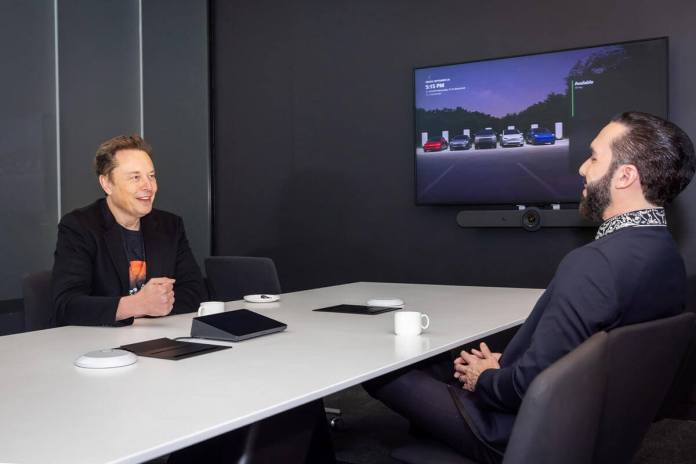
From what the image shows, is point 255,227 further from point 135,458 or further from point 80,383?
point 135,458

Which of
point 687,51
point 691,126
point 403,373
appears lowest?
point 403,373

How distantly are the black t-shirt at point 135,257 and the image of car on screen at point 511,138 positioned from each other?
7.75 ft

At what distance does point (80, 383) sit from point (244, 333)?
569 mm

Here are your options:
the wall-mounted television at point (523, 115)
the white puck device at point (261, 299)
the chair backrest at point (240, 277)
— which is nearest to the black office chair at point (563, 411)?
the white puck device at point (261, 299)

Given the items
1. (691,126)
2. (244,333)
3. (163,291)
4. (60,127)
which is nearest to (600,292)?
(244,333)

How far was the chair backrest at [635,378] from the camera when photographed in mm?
1288

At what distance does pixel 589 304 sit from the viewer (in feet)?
5.41

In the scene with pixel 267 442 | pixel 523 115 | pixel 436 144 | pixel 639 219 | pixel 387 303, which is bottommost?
pixel 267 442

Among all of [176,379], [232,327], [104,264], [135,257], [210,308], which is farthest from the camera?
[135,257]

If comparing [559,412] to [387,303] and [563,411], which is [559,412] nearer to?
[563,411]

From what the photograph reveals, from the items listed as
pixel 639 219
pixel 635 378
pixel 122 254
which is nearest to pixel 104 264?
pixel 122 254

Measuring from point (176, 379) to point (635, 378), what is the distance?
0.93m

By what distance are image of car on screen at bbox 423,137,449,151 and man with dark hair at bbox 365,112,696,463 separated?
7.85ft

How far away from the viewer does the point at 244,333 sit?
1989 mm
